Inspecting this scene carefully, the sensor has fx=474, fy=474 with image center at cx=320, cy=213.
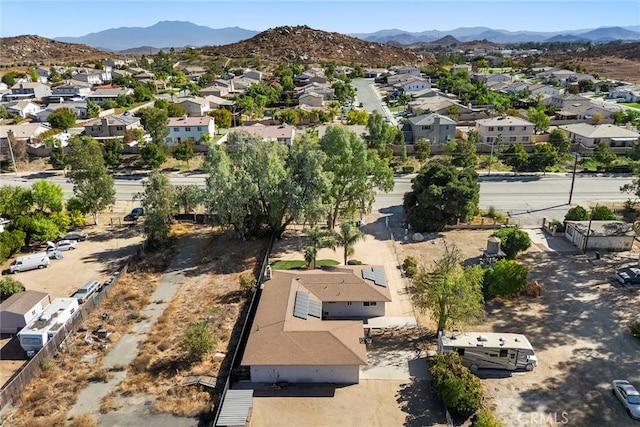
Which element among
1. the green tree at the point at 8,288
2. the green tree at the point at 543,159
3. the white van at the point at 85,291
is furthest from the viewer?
the green tree at the point at 543,159

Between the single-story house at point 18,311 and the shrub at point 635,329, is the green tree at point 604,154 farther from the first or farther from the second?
→ the single-story house at point 18,311

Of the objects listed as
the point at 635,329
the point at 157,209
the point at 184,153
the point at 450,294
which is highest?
the point at 184,153

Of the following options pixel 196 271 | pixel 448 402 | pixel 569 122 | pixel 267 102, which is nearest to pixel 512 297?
pixel 448 402

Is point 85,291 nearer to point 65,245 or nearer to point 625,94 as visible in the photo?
point 65,245

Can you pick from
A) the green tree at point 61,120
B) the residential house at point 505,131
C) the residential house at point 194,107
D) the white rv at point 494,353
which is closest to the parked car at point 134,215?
the white rv at point 494,353

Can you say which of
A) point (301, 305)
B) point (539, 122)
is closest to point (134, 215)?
point (301, 305)

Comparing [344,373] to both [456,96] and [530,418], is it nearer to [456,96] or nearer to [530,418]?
[530,418]
